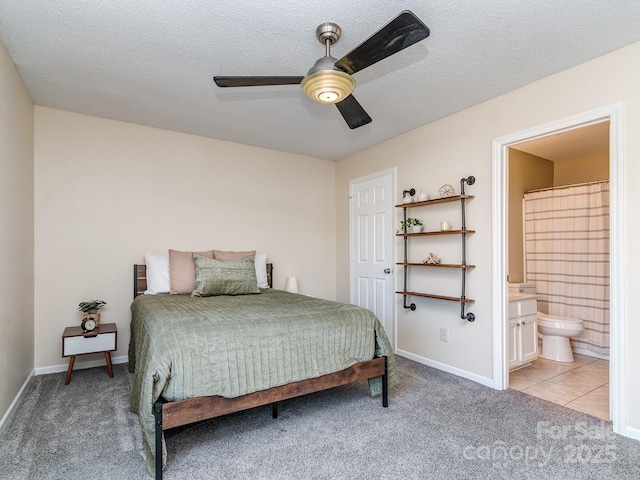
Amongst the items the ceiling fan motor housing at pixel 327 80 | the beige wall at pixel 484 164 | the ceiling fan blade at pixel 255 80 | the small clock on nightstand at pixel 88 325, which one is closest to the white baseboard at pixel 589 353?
the beige wall at pixel 484 164

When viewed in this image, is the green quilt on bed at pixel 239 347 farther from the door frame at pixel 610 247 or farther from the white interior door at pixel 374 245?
the white interior door at pixel 374 245

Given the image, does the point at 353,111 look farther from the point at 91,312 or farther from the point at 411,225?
the point at 91,312

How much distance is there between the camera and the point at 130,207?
3.70 meters

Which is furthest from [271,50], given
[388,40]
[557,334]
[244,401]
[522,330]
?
[557,334]

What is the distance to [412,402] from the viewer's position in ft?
8.79

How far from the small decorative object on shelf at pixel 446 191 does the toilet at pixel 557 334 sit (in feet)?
5.67

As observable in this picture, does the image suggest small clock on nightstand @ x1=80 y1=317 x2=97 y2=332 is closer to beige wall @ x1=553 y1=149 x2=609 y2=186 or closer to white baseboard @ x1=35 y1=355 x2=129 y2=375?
white baseboard @ x1=35 y1=355 x2=129 y2=375

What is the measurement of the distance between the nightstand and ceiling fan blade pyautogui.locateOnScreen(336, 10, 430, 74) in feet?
9.62

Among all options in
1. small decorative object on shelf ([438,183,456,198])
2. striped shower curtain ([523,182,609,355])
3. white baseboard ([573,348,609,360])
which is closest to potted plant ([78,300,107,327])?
small decorative object on shelf ([438,183,456,198])

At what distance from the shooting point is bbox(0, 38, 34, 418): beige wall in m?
2.32

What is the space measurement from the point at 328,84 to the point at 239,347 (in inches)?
60.3

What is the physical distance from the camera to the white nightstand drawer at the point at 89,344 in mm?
2992

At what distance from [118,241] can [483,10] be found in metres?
3.63

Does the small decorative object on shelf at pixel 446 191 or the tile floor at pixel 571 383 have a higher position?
the small decorative object on shelf at pixel 446 191
